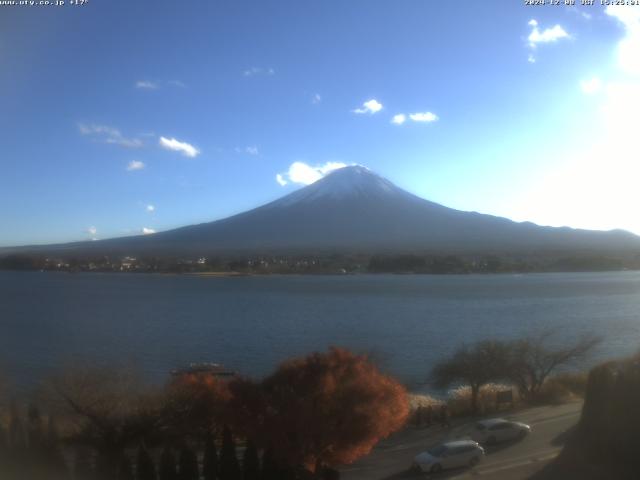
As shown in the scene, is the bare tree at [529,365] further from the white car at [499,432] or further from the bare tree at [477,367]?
the white car at [499,432]

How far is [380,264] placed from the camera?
4372 cm

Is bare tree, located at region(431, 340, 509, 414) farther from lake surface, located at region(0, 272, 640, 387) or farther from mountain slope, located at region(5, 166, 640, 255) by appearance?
mountain slope, located at region(5, 166, 640, 255)

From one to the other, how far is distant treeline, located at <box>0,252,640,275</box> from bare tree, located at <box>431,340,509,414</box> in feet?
113

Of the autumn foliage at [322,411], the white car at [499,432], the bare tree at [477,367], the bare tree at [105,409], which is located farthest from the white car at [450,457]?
the bare tree at [477,367]

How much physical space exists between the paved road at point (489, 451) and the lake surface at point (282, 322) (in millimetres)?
3519

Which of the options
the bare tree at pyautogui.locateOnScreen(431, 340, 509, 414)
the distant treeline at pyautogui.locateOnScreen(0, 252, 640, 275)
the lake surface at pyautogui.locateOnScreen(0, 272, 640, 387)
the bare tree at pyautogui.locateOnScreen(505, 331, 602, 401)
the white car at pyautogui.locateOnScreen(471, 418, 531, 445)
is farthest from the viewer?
the distant treeline at pyautogui.locateOnScreen(0, 252, 640, 275)

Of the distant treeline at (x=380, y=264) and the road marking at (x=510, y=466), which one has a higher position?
the distant treeline at (x=380, y=264)

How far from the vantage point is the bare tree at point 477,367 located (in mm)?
8664

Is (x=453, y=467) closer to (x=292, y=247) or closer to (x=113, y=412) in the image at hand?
(x=113, y=412)

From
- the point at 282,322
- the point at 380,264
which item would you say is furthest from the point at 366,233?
the point at 282,322

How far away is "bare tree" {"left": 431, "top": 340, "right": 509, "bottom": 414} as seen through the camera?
28.4ft

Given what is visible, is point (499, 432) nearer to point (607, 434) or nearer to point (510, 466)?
point (510, 466)

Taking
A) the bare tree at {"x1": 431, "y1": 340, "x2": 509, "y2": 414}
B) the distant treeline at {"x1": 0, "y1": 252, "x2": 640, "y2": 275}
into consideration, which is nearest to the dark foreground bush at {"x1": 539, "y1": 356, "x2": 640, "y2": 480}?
the bare tree at {"x1": 431, "y1": 340, "x2": 509, "y2": 414}

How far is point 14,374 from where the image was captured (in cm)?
1136
